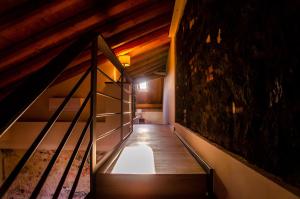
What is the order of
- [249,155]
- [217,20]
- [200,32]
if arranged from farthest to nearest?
[200,32]
[217,20]
[249,155]

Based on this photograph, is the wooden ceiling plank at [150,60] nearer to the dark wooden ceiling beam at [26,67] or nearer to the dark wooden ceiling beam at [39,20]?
the dark wooden ceiling beam at [26,67]

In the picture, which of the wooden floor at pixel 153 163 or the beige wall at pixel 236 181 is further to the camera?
the wooden floor at pixel 153 163

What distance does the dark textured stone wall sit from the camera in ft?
2.05

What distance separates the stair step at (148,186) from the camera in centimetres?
134

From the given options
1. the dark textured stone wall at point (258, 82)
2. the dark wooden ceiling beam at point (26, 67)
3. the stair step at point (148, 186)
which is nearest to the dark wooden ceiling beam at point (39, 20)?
the dark wooden ceiling beam at point (26, 67)

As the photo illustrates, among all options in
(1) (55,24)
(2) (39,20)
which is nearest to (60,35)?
(1) (55,24)

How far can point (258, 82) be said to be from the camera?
2.66 ft

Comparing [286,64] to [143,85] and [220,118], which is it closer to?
[220,118]

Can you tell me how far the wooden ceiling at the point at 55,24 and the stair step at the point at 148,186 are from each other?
1730 mm

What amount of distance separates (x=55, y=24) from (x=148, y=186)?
101 inches

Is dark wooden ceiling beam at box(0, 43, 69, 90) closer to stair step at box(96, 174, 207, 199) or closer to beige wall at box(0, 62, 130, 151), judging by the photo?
beige wall at box(0, 62, 130, 151)

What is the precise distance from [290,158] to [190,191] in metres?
0.85

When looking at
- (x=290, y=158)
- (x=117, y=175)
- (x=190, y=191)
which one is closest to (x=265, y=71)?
(x=290, y=158)

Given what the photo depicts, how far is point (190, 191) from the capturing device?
135cm
